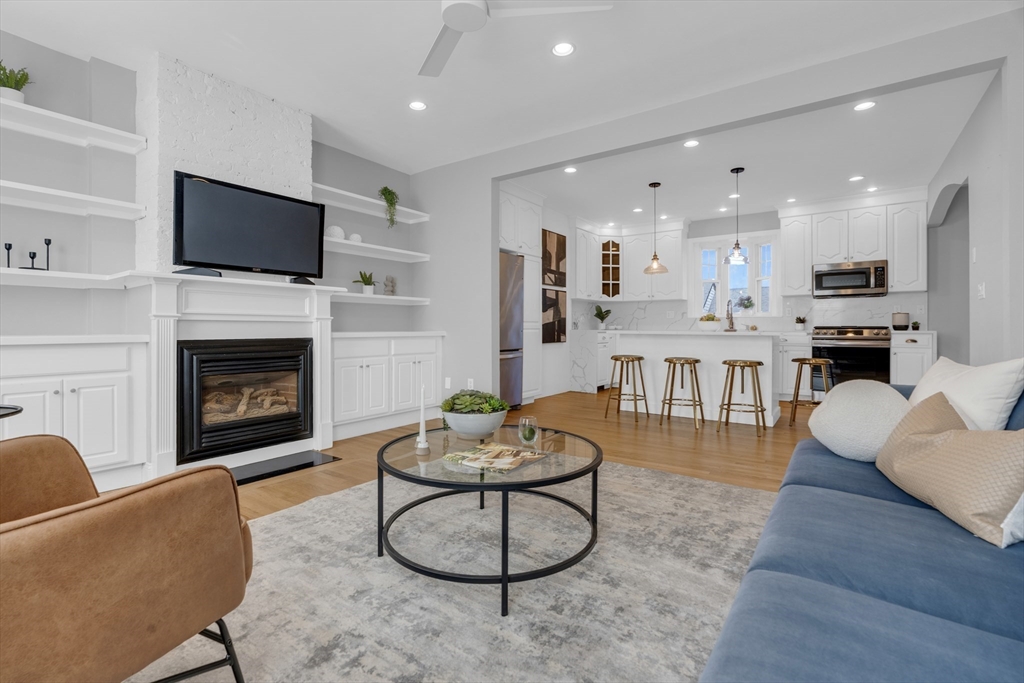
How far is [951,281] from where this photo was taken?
5801 mm

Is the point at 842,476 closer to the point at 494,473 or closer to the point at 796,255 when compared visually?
the point at 494,473

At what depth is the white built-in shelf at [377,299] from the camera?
4.56 metres

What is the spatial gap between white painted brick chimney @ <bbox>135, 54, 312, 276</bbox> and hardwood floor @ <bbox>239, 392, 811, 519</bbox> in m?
1.74

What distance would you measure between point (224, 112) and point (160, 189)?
0.77m

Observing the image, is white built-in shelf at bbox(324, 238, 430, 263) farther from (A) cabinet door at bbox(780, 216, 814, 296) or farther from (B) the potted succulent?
(A) cabinet door at bbox(780, 216, 814, 296)

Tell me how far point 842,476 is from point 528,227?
4957 mm

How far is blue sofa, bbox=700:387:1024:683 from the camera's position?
0.78 metres

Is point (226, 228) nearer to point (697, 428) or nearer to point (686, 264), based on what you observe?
point (697, 428)

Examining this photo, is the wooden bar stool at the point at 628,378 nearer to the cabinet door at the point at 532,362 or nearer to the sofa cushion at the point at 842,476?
the cabinet door at the point at 532,362

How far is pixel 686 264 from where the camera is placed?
306 inches

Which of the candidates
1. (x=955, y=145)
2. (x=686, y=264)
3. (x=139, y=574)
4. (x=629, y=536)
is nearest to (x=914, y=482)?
(x=629, y=536)

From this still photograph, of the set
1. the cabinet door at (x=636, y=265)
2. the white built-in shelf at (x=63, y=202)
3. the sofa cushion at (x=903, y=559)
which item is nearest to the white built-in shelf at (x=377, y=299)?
the white built-in shelf at (x=63, y=202)

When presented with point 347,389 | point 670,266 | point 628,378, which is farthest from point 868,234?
point 347,389

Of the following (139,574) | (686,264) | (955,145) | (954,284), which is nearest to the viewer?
(139,574)
